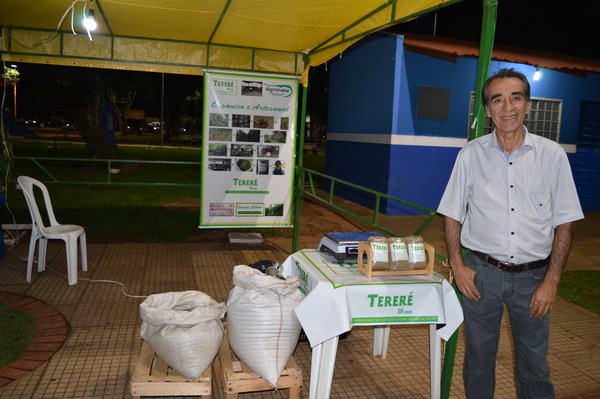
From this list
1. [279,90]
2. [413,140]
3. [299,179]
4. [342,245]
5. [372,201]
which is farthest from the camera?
[372,201]

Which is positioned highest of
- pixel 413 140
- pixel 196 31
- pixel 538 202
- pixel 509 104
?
pixel 196 31

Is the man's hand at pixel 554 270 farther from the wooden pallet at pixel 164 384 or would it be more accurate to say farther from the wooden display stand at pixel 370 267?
the wooden pallet at pixel 164 384

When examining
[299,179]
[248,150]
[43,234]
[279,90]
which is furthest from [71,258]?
[279,90]

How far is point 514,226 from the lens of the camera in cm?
282

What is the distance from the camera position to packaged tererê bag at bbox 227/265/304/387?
10.6ft

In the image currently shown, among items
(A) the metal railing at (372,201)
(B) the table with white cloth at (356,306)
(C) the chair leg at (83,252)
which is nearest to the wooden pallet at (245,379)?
(B) the table with white cloth at (356,306)

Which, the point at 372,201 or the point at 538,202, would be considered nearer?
the point at 538,202

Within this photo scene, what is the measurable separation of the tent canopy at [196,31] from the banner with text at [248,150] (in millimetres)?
361

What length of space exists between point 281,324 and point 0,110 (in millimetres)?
5895

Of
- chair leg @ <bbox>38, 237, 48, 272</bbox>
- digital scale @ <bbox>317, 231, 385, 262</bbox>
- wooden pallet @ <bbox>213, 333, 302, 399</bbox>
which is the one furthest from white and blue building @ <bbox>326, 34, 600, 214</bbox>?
wooden pallet @ <bbox>213, 333, 302, 399</bbox>

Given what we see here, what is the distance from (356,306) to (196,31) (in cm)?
484

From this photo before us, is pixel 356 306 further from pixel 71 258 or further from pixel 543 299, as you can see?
pixel 71 258

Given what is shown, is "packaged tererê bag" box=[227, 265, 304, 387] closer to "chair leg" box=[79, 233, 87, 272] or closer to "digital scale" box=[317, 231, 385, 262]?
"digital scale" box=[317, 231, 385, 262]

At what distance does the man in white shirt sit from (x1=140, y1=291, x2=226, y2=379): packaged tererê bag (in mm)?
1631
